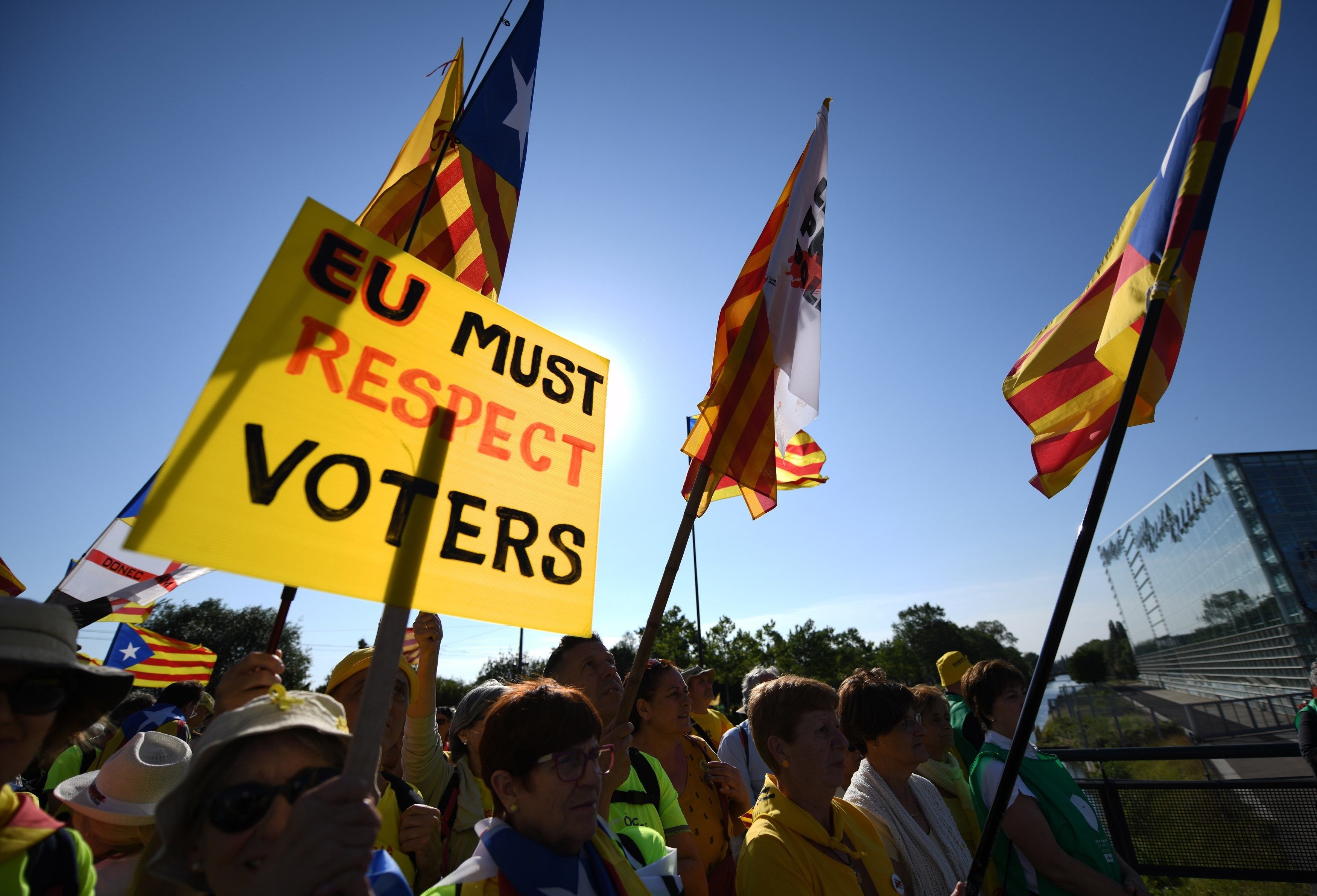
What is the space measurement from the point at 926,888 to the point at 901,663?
5350 centimetres

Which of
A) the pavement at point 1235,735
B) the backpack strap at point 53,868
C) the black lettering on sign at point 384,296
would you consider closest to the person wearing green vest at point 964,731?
the pavement at point 1235,735

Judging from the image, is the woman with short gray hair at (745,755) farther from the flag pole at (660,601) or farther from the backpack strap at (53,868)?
the backpack strap at (53,868)

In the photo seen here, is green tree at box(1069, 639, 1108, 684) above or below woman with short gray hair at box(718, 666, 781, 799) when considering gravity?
above

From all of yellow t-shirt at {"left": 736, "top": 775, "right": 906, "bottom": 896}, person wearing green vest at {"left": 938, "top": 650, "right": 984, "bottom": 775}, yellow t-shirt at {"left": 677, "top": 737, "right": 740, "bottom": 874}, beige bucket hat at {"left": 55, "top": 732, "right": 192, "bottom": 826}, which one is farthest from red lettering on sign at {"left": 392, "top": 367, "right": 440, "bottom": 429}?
person wearing green vest at {"left": 938, "top": 650, "right": 984, "bottom": 775}

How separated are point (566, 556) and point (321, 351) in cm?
86

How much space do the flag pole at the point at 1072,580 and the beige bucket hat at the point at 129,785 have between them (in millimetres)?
3110

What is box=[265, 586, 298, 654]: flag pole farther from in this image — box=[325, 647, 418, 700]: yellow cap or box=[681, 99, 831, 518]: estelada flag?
box=[681, 99, 831, 518]: estelada flag

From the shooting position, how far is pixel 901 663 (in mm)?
51219

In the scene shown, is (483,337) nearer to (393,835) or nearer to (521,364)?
(521,364)

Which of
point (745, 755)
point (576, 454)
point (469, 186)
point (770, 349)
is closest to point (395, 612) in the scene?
point (576, 454)

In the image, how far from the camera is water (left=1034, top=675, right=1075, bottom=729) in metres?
30.7

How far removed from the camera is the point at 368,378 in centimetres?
170

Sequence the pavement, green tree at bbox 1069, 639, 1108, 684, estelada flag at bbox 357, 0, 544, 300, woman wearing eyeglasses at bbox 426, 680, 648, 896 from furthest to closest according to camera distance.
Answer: green tree at bbox 1069, 639, 1108, 684, the pavement, estelada flag at bbox 357, 0, 544, 300, woman wearing eyeglasses at bbox 426, 680, 648, 896

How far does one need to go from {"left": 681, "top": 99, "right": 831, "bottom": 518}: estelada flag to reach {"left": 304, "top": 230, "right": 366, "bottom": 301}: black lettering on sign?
177 cm
